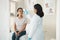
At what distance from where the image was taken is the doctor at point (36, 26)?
113 inches

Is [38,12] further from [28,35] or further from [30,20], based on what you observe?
[28,35]

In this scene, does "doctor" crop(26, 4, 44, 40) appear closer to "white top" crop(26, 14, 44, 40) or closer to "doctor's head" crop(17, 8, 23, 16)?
"white top" crop(26, 14, 44, 40)

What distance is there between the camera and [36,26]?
2869 millimetres

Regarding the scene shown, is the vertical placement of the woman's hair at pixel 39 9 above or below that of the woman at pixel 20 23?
above

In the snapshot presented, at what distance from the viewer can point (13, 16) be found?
293cm

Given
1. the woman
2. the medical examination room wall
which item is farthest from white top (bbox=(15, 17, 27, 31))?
the medical examination room wall

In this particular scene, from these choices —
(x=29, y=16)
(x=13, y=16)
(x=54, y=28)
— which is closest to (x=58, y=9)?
(x=54, y=28)

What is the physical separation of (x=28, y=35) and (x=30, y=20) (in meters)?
0.26

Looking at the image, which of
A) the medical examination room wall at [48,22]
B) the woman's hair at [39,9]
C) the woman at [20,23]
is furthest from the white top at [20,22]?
the woman's hair at [39,9]

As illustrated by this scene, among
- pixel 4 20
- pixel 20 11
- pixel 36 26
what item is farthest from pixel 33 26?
pixel 4 20

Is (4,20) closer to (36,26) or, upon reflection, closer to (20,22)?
(20,22)

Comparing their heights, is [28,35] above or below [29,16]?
below

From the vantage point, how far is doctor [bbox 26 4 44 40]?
9.40ft

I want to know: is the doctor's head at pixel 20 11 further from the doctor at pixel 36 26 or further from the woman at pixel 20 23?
the doctor at pixel 36 26
